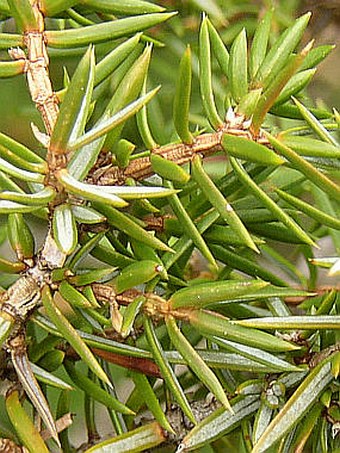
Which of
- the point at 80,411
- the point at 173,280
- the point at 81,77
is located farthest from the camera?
the point at 80,411

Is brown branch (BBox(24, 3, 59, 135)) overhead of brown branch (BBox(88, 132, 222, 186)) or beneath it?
overhead

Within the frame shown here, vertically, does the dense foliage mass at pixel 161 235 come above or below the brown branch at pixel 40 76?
below

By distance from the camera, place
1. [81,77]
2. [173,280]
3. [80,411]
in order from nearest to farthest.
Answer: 1. [81,77]
2. [173,280]
3. [80,411]

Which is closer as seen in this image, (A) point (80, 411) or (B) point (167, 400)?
(B) point (167, 400)

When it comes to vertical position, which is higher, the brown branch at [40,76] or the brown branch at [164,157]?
the brown branch at [40,76]

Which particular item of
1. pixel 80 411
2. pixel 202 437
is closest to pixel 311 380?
pixel 202 437

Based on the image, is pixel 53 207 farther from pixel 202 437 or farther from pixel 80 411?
pixel 80 411

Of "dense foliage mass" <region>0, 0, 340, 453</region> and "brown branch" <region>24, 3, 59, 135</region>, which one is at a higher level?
"brown branch" <region>24, 3, 59, 135</region>

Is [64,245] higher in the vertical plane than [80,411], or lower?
higher

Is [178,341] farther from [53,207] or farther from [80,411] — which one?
[80,411]
